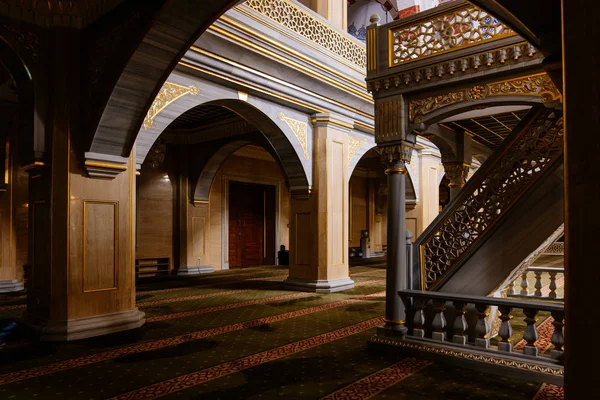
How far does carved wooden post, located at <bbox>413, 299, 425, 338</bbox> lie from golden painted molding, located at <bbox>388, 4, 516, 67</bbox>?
219 centimetres

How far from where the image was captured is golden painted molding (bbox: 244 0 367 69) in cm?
600

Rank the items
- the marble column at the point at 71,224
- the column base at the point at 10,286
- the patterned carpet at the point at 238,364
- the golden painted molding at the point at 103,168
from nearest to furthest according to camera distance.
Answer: the patterned carpet at the point at 238,364, the marble column at the point at 71,224, the golden painted molding at the point at 103,168, the column base at the point at 10,286

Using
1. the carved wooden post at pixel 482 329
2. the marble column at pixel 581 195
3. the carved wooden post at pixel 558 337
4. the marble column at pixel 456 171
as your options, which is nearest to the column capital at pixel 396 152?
the carved wooden post at pixel 482 329

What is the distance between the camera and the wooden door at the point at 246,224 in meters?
12.0

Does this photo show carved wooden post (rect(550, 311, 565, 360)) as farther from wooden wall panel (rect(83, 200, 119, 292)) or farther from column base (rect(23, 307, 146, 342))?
wooden wall panel (rect(83, 200, 119, 292))

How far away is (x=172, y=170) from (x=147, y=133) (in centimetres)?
513

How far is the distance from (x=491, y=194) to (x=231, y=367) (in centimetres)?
263

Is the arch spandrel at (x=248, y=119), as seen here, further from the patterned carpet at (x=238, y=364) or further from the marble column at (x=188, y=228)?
the marble column at (x=188, y=228)

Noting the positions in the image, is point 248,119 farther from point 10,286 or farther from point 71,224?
point 10,286

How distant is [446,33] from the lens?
3.86 m

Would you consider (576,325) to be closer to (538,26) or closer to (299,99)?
(538,26)

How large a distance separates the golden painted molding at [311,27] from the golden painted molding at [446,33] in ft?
7.89

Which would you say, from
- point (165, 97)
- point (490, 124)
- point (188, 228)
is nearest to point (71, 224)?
point (165, 97)

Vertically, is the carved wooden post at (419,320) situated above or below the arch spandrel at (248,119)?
below
